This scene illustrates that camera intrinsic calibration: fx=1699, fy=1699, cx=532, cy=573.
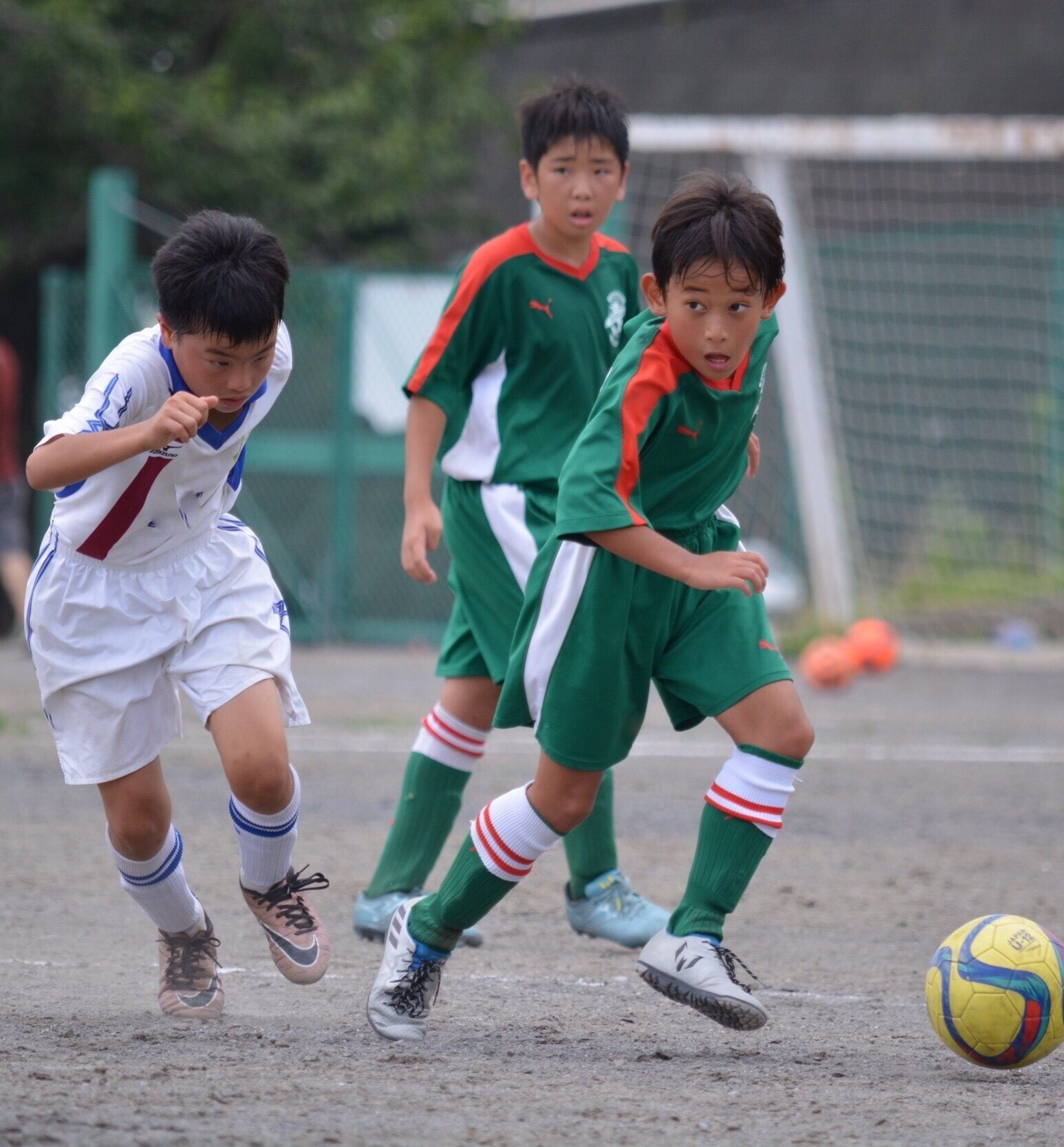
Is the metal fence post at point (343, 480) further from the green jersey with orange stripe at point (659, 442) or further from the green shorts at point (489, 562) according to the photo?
the green jersey with orange stripe at point (659, 442)

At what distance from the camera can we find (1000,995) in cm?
288

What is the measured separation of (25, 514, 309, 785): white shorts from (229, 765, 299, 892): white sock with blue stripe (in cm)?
18

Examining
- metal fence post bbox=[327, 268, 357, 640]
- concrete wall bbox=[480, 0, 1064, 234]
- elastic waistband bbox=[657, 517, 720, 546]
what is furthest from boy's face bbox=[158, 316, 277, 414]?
concrete wall bbox=[480, 0, 1064, 234]

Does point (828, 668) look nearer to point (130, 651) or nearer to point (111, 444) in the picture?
point (130, 651)

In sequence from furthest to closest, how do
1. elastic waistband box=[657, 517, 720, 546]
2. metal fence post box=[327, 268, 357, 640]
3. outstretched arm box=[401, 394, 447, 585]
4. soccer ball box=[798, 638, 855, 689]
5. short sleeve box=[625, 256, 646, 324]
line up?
metal fence post box=[327, 268, 357, 640] < soccer ball box=[798, 638, 855, 689] < short sleeve box=[625, 256, 646, 324] < outstretched arm box=[401, 394, 447, 585] < elastic waistband box=[657, 517, 720, 546]

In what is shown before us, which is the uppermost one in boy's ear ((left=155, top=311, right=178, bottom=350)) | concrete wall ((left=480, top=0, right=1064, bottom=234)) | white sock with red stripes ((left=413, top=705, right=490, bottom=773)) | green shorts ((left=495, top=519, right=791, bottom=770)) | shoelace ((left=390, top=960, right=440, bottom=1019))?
concrete wall ((left=480, top=0, right=1064, bottom=234))

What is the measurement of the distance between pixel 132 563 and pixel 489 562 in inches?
39.3

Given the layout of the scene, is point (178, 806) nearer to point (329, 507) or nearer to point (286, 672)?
point (286, 672)

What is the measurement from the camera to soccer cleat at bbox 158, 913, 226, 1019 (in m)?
3.23

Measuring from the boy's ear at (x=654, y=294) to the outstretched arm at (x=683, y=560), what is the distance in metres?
0.47

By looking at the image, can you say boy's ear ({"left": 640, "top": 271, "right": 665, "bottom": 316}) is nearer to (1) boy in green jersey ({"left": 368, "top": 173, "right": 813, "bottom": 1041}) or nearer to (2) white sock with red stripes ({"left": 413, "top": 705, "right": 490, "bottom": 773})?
(1) boy in green jersey ({"left": 368, "top": 173, "right": 813, "bottom": 1041})

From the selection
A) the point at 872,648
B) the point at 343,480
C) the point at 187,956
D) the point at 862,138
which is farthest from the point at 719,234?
the point at 343,480

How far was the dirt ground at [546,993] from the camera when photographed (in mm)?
2547

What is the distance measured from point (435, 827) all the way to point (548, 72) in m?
15.9
